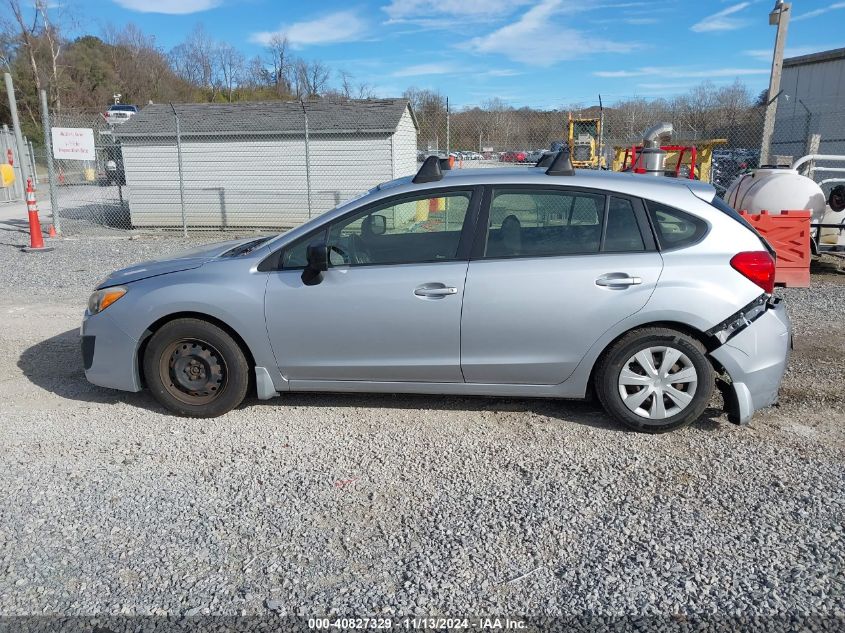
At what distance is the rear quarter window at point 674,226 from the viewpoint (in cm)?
396

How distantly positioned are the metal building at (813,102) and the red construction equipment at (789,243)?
11452 mm

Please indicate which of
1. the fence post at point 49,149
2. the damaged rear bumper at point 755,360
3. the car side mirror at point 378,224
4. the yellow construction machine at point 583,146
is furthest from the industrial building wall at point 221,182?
the damaged rear bumper at point 755,360

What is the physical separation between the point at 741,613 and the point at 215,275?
3.48 metres

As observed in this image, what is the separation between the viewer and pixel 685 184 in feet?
13.9

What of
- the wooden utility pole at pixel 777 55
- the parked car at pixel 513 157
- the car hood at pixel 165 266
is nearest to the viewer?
the car hood at pixel 165 266

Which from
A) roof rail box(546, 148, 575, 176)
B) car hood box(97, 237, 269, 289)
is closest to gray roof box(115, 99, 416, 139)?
car hood box(97, 237, 269, 289)

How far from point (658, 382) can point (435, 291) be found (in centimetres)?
150

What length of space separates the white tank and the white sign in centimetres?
1225

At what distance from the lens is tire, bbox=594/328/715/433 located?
3.91m

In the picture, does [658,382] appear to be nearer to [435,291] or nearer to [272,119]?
[435,291]

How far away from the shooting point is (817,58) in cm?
2122

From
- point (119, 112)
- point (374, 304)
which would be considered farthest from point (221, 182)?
point (119, 112)

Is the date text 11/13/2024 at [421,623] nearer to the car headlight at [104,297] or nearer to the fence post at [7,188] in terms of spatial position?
the car headlight at [104,297]

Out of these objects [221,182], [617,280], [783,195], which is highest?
[783,195]
